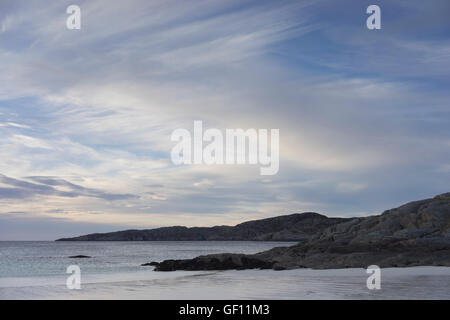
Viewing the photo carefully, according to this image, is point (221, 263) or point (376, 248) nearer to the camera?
point (376, 248)

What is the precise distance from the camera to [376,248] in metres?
44.9

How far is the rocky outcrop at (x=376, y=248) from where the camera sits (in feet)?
137

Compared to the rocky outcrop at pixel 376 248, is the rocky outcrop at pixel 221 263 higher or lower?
lower

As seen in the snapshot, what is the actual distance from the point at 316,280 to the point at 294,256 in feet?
54.8

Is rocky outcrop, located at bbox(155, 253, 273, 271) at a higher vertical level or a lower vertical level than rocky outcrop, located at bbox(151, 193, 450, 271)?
lower

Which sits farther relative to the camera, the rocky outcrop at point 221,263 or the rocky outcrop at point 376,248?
the rocky outcrop at point 221,263

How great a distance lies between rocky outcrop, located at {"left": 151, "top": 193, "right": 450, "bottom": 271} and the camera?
4175 cm

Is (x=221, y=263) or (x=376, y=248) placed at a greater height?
(x=376, y=248)

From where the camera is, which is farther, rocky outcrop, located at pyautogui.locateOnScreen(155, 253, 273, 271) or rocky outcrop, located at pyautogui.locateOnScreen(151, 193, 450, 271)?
rocky outcrop, located at pyautogui.locateOnScreen(155, 253, 273, 271)

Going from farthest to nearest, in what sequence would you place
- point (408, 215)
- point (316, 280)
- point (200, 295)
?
point (408, 215)
point (316, 280)
point (200, 295)
